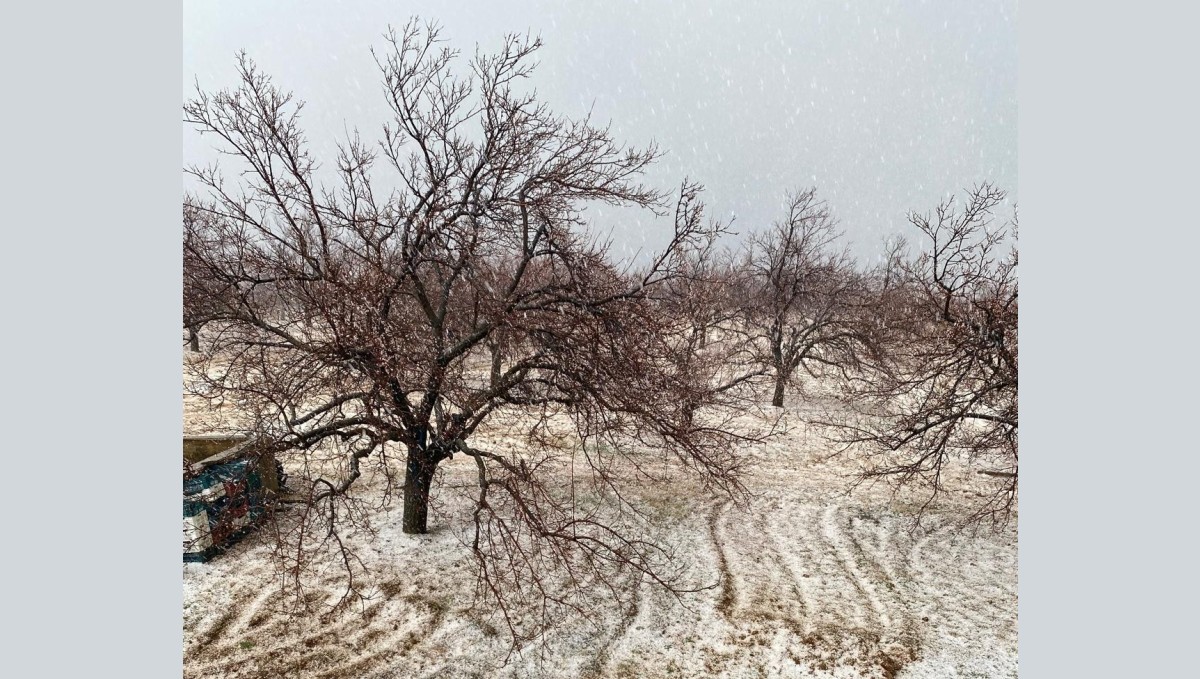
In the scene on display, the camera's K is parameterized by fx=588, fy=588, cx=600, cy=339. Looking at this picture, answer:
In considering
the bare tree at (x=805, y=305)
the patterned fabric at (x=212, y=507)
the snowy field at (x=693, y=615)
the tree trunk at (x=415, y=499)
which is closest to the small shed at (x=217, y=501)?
the patterned fabric at (x=212, y=507)

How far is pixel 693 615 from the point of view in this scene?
263 inches

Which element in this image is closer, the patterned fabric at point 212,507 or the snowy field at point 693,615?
the snowy field at point 693,615

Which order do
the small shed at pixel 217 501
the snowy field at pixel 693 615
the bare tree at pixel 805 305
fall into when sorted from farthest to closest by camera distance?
the bare tree at pixel 805 305 → the small shed at pixel 217 501 → the snowy field at pixel 693 615

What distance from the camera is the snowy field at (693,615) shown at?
576 centimetres

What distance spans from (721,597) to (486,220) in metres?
5.51

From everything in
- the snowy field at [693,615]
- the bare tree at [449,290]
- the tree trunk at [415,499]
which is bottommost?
the snowy field at [693,615]

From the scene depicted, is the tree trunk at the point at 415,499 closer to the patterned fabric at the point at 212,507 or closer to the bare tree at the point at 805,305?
the patterned fabric at the point at 212,507

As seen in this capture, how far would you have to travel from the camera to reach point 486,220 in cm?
755

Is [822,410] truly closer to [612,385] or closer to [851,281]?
[851,281]

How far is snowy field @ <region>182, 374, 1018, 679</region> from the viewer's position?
227 inches

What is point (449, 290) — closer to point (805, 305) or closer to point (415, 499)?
point (415, 499)

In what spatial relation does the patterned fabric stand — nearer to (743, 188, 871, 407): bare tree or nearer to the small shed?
the small shed

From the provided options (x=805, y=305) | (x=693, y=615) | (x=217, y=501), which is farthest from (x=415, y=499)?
(x=805, y=305)

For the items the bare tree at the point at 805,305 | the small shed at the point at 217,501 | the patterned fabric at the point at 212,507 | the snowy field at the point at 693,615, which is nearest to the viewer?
the snowy field at the point at 693,615
